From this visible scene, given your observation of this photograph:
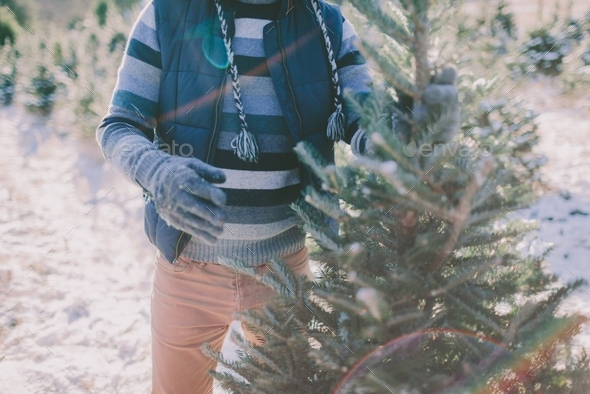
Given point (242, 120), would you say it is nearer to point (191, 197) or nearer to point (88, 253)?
point (191, 197)

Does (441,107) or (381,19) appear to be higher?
(381,19)

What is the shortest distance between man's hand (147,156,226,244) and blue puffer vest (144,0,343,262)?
13.0 inches

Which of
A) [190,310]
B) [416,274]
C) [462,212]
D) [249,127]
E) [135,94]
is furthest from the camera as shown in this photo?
[190,310]

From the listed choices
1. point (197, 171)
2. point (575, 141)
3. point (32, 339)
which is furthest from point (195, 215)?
point (575, 141)

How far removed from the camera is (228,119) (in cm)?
149

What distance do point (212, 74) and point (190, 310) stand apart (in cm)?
82

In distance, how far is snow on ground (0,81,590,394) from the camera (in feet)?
10.4

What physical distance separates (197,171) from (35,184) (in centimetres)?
587

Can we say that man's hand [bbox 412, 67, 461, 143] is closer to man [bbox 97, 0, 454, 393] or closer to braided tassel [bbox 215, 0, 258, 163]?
man [bbox 97, 0, 454, 393]

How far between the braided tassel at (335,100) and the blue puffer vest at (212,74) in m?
0.02

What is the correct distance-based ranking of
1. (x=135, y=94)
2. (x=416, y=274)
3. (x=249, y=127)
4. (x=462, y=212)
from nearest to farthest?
(x=462, y=212)
(x=416, y=274)
(x=135, y=94)
(x=249, y=127)

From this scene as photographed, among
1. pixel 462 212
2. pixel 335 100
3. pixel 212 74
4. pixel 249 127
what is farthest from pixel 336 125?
pixel 462 212

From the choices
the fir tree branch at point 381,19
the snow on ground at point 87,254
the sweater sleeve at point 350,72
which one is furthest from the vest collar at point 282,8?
the snow on ground at point 87,254

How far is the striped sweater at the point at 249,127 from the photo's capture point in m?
1.40
